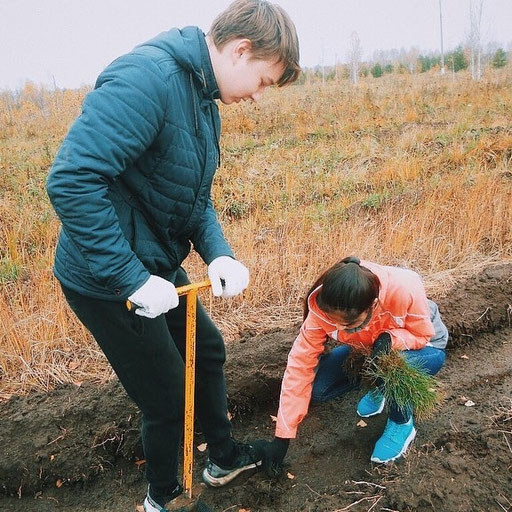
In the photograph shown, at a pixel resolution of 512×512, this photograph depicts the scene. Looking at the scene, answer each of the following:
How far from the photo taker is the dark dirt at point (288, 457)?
2.00 meters

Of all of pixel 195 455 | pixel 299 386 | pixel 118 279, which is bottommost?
pixel 195 455

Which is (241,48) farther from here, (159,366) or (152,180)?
(159,366)

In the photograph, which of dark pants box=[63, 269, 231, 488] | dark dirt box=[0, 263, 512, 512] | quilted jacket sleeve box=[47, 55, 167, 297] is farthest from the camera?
dark dirt box=[0, 263, 512, 512]

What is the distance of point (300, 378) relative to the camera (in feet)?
6.97

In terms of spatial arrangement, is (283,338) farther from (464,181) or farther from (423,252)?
(464,181)

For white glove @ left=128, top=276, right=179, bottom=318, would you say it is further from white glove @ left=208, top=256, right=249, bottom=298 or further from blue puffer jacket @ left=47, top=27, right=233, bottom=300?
white glove @ left=208, top=256, right=249, bottom=298

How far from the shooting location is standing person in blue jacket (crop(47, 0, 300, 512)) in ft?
3.89

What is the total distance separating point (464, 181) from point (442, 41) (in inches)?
1382

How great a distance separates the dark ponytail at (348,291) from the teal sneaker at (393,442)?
2.45 ft

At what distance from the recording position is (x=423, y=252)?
3.98 m

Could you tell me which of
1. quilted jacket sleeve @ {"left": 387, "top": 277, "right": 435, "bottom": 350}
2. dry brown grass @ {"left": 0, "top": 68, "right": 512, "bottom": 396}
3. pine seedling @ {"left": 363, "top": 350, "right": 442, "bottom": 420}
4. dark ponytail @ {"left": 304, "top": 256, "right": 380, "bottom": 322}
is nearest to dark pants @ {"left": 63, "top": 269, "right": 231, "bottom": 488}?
dark ponytail @ {"left": 304, "top": 256, "right": 380, "bottom": 322}

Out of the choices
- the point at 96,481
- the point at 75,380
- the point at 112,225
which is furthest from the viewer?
the point at 75,380

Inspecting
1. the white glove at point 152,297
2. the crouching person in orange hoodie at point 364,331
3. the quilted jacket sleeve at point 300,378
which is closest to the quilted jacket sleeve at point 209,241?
the white glove at point 152,297

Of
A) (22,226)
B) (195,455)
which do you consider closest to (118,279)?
(195,455)
